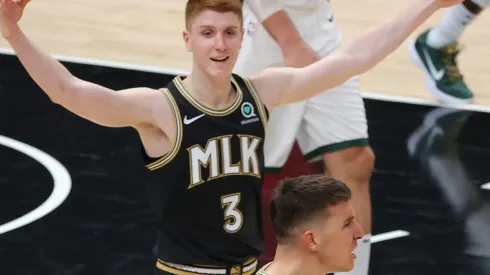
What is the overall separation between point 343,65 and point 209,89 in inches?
20.8

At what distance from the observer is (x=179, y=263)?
13.7 ft

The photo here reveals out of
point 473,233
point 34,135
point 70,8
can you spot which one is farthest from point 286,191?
point 70,8

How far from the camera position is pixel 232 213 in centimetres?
418

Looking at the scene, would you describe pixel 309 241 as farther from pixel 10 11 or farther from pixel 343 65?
pixel 10 11

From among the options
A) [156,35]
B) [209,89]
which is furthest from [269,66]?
[156,35]

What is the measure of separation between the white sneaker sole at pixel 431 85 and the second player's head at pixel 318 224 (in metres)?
5.08

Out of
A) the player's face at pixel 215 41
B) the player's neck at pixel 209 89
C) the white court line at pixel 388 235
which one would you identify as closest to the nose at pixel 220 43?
the player's face at pixel 215 41

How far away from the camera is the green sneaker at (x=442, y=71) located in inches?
329

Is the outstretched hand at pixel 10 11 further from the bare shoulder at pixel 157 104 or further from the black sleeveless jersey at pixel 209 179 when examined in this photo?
the black sleeveless jersey at pixel 209 179

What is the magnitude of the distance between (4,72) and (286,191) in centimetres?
555

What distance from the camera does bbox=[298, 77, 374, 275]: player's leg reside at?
560 cm

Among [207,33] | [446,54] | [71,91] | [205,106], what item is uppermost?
[207,33]

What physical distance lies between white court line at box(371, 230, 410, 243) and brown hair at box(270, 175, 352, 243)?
117 inches

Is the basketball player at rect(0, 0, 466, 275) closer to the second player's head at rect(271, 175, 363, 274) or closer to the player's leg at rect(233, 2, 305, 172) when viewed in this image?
the second player's head at rect(271, 175, 363, 274)
